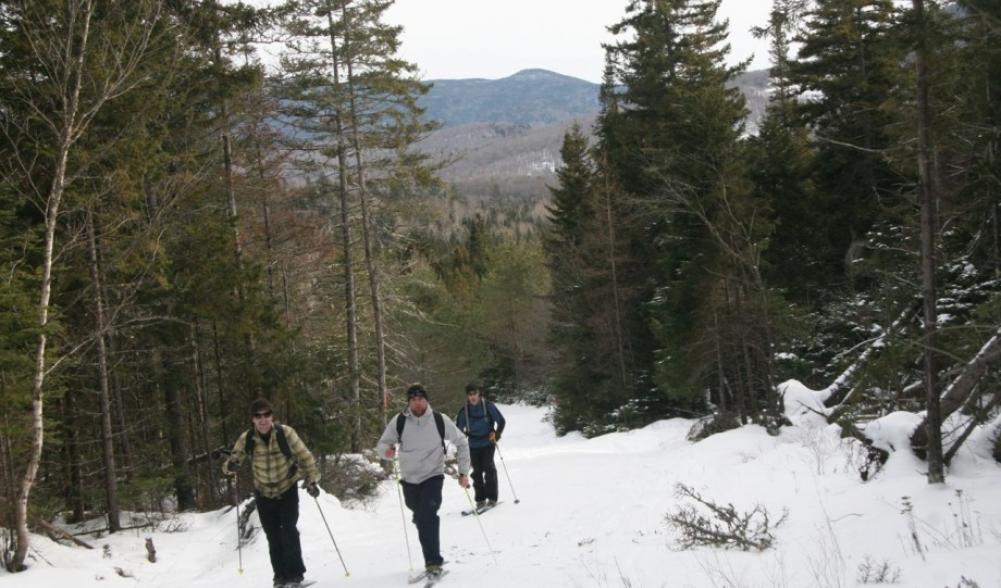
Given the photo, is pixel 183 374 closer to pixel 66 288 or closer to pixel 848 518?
pixel 66 288

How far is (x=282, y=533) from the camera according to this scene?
7387mm

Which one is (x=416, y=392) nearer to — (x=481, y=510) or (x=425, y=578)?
(x=425, y=578)

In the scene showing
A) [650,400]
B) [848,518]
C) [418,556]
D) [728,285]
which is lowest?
[650,400]

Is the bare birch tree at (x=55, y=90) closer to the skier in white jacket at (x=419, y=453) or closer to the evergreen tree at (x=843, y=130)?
the skier in white jacket at (x=419, y=453)

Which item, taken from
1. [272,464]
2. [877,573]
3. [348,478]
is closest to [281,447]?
[272,464]

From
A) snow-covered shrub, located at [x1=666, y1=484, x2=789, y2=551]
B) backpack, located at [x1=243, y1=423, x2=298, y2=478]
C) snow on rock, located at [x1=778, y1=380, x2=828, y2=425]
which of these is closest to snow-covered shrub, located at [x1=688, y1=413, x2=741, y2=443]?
snow on rock, located at [x1=778, y1=380, x2=828, y2=425]

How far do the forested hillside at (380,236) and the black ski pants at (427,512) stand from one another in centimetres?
509

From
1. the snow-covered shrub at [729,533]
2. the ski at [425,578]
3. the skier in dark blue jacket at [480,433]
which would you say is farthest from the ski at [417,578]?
the skier in dark blue jacket at [480,433]

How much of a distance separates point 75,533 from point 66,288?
13.0ft

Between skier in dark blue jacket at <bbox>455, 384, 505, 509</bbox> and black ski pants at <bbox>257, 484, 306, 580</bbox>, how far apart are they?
407 cm

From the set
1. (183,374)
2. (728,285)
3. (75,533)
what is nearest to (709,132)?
(728,285)

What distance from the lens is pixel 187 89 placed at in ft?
43.3

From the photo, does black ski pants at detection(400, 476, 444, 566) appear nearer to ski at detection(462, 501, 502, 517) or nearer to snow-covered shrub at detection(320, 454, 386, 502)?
ski at detection(462, 501, 502, 517)

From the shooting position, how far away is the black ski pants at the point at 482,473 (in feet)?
36.4
